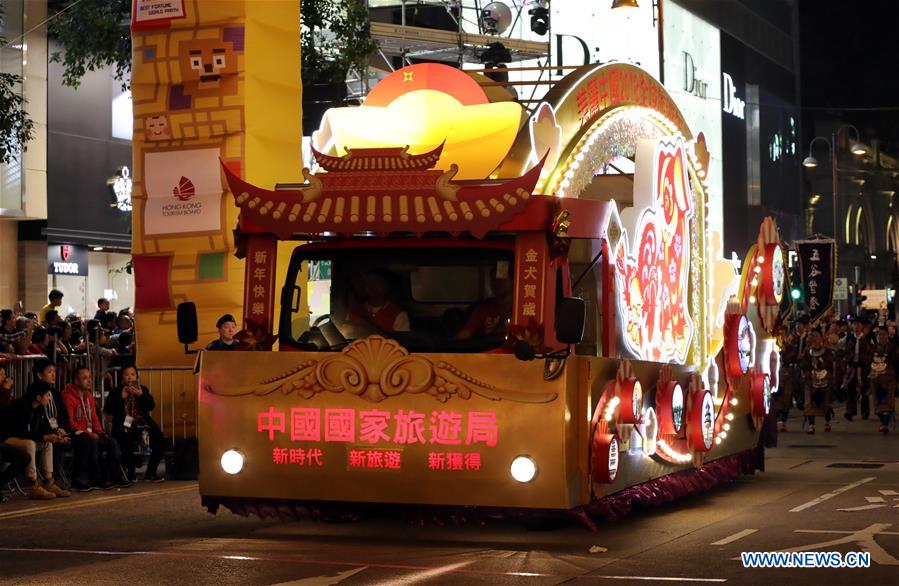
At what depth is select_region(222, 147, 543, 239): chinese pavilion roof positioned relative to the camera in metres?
10.7

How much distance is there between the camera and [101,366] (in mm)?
18953

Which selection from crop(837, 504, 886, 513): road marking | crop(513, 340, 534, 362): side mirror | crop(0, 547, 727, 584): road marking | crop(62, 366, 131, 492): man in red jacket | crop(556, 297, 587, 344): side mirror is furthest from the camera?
crop(62, 366, 131, 492): man in red jacket

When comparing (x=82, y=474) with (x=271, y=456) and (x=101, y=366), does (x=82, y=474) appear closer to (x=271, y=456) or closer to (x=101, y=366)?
(x=101, y=366)

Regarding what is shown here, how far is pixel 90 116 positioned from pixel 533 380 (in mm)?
25276

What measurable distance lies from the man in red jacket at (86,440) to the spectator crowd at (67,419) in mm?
11

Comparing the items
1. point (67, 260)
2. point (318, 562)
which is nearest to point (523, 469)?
point (318, 562)

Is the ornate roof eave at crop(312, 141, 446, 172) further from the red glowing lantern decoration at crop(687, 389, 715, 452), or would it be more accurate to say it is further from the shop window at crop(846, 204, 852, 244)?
the shop window at crop(846, 204, 852, 244)

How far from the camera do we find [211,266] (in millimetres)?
18359

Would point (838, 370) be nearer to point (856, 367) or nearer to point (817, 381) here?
point (856, 367)

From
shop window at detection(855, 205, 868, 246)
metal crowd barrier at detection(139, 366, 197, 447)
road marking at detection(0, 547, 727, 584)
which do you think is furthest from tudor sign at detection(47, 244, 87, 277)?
shop window at detection(855, 205, 868, 246)

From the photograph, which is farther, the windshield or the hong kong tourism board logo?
the hong kong tourism board logo

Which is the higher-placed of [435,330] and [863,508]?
[435,330]

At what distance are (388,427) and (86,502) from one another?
→ 5454mm

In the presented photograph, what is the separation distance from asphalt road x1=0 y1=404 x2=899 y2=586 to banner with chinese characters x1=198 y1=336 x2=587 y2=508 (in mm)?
484
